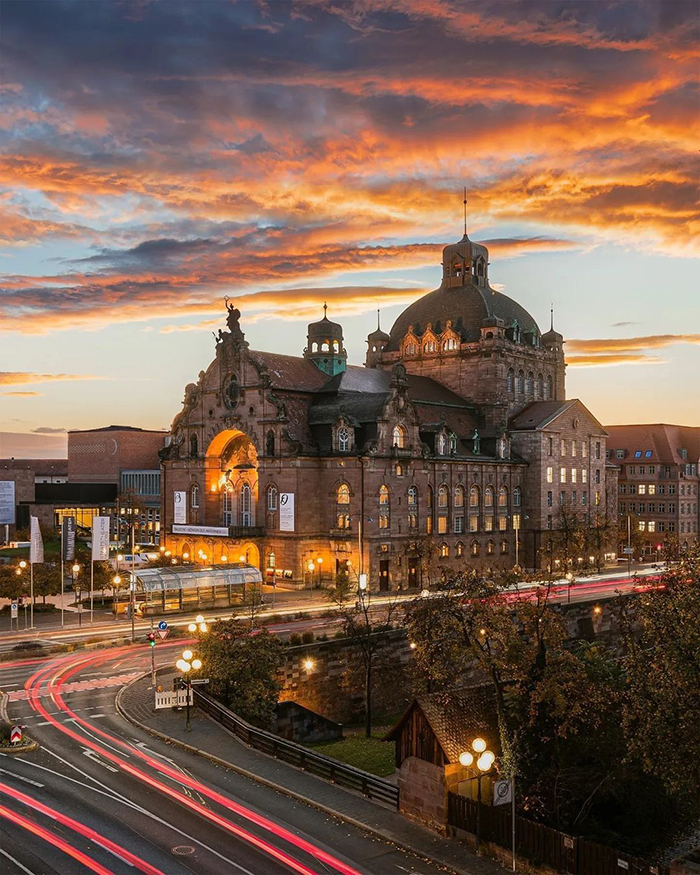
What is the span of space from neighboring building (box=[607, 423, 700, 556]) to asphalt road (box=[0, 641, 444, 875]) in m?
113

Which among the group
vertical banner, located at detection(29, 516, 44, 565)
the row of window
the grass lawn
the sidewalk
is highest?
the row of window

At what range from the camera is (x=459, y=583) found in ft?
162

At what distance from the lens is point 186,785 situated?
126ft

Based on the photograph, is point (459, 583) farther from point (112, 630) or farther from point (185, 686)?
point (112, 630)

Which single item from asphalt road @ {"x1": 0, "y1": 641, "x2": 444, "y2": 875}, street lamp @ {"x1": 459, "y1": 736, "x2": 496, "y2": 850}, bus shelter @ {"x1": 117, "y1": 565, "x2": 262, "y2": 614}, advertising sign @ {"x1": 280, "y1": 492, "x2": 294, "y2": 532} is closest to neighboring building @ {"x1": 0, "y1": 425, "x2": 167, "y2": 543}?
advertising sign @ {"x1": 280, "y1": 492, "x2": 294, "y2": 532}

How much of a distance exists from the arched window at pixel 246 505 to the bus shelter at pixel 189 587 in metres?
19.4

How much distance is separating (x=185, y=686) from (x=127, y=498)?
371ft

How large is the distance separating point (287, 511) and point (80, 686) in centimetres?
4762

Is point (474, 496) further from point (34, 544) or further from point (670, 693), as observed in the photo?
point (670, 693)

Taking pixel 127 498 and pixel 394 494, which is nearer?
pixel 394 494

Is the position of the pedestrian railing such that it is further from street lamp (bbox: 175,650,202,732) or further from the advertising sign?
the advertising sign

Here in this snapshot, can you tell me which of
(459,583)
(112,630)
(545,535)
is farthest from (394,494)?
(459,583)

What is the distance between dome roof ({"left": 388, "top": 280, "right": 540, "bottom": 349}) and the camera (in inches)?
5123

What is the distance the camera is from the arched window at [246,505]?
10969 cm
